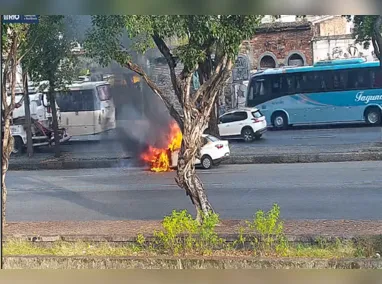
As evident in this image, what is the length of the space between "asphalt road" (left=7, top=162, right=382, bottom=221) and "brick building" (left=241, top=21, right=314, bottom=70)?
1059 millimetres

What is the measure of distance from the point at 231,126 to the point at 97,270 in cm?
194

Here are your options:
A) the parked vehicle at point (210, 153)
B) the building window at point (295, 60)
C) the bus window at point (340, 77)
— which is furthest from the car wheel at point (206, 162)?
the bus window at point (340, 77)

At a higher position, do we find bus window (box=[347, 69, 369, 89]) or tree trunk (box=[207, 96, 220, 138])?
bus window (box=[347, 69, 369, 89])

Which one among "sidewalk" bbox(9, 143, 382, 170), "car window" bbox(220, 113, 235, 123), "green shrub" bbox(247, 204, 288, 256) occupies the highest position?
"car window" bbox(220, 113, 235, 123)

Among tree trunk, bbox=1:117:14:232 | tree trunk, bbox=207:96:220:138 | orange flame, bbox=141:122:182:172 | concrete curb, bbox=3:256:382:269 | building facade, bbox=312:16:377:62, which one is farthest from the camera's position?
tree trunk, bbox=207:96:220:138

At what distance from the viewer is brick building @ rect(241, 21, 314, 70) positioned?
7.48 metres

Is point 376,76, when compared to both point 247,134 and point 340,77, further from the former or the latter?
point 247,134

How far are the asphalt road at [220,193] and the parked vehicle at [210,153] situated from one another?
0.34 feet

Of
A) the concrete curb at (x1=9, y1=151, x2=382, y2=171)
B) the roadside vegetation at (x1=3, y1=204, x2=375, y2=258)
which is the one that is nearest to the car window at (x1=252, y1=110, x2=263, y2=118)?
the concrete curb at (x1=9, y1=151, x2=382, y2=171)

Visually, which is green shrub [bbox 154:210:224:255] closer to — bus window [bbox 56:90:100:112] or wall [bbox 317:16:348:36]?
bus window [bbox 56:90:100:112]

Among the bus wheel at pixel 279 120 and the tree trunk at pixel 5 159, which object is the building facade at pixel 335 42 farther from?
the tree trunk at pixel 5 159

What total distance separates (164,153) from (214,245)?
3.48ft

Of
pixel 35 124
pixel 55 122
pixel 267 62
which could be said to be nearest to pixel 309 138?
pixel 267 62

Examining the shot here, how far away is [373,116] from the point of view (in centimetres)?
761
